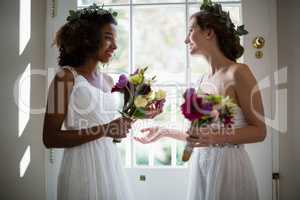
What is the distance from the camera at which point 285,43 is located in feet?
5.79

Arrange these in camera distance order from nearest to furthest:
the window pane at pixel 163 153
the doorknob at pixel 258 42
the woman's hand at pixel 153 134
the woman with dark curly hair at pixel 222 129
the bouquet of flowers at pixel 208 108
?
1. the bouquet of flowers at pixel 208 108
2. the woman with dark curly hair at pixel 222 129
3. the woman's hand at pixel 153 134
4. the doorknob at pixel 258 42
5. the window pane at pixel 163 153

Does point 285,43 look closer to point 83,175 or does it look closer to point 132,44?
point 132,44

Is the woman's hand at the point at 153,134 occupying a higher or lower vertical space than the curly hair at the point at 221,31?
lower

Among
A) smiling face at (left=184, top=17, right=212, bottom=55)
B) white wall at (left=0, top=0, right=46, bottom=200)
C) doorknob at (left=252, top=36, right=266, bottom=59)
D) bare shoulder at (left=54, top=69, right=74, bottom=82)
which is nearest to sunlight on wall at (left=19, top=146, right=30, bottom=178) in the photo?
white wall at (left=0, top=0, right=46, bottom=200)

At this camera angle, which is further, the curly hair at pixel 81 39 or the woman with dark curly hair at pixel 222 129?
the curly hair at pixel 81 39

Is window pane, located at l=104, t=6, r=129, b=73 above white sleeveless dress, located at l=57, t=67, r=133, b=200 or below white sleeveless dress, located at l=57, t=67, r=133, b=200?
above

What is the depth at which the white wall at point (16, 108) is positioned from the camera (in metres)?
1.81

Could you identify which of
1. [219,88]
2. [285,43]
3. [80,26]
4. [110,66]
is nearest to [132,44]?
[110,66]

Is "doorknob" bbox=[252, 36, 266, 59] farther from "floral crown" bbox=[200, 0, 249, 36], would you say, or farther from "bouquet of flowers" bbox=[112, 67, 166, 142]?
"bouquet of flowers" bbox=[112, 67, 166, 142]

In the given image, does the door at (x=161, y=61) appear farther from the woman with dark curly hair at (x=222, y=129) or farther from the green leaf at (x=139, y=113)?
the green leaf at (x=139, y=113)

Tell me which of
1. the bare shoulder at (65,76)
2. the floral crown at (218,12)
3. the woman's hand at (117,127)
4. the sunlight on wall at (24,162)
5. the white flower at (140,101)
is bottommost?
the sunlight on wall at (24,162)

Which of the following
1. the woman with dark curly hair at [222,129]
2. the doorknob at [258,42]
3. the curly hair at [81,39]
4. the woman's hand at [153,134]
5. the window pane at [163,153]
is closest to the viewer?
the woman with dark curly hair at [222,129]
